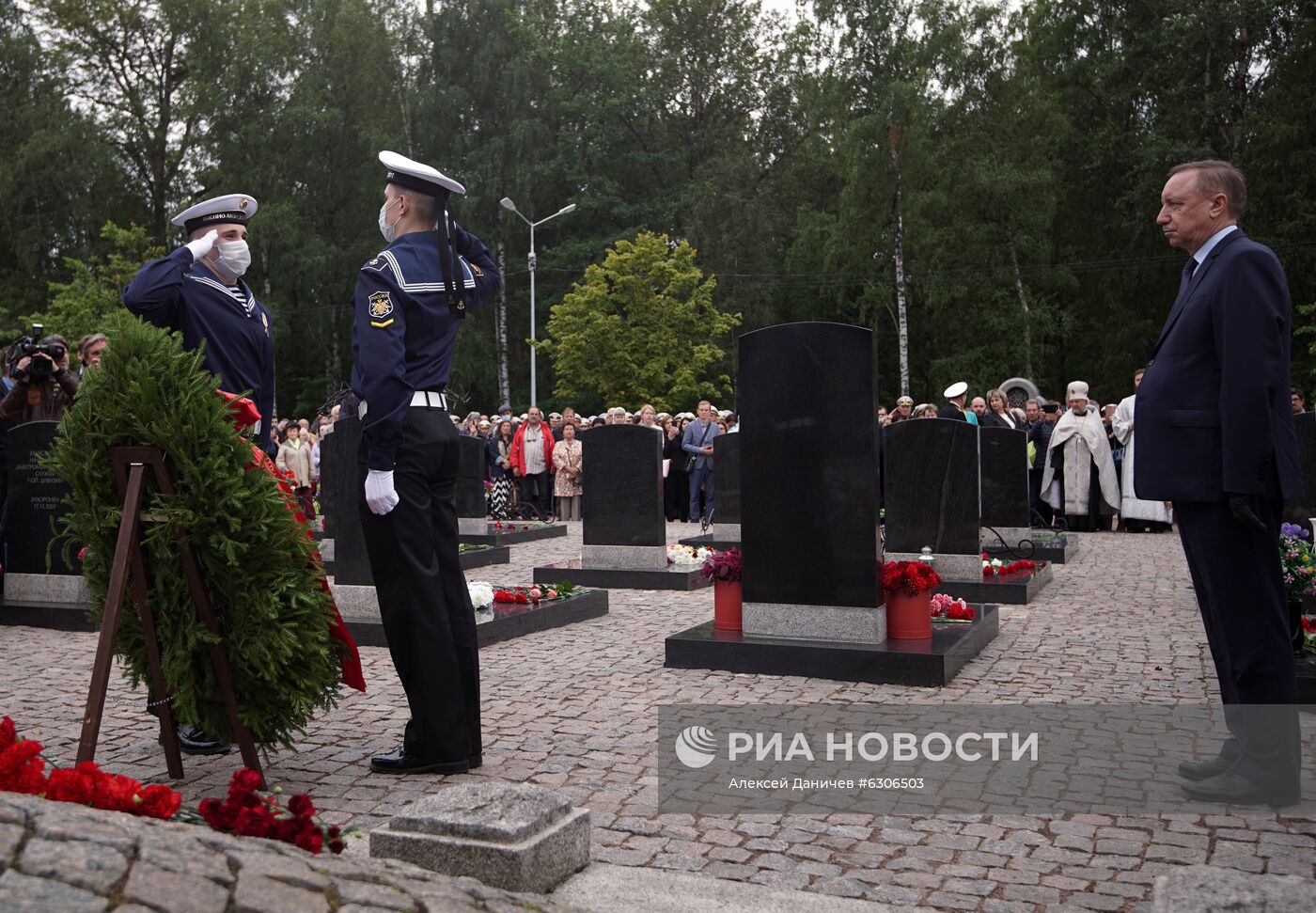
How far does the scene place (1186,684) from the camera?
23.8 ft

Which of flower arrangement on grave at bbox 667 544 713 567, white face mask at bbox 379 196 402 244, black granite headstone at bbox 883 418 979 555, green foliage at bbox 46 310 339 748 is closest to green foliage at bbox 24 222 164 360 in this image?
flower arrangement on grave at bbox 667 544 713 567

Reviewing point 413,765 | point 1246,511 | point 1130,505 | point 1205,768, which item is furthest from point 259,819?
point 1130,505

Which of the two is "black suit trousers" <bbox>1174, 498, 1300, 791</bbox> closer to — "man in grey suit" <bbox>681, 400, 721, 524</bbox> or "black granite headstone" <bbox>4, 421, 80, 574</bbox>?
"black granite headstone" <bbox>4, 421, 80, 574</bbox>

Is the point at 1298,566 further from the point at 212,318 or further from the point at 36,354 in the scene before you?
the point at 36,354

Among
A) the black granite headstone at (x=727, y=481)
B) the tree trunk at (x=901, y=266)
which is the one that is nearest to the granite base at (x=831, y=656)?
the black granite headstone at (x=727, y=481)

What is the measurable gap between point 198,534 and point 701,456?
641 inches

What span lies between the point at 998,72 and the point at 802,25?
626 centimetres

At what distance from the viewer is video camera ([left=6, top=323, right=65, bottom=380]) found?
26.1 feet

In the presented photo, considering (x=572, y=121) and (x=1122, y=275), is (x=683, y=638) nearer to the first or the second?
(x=1122, y=275)

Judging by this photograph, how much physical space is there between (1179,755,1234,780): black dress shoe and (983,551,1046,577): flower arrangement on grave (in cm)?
637

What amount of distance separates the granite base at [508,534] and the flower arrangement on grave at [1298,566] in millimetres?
9903

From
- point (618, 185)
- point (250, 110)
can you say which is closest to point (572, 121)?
point (618, 185)

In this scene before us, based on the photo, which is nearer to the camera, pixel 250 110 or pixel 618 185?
pixel 250 110

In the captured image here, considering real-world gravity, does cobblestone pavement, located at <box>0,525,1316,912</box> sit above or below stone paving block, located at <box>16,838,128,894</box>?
below
